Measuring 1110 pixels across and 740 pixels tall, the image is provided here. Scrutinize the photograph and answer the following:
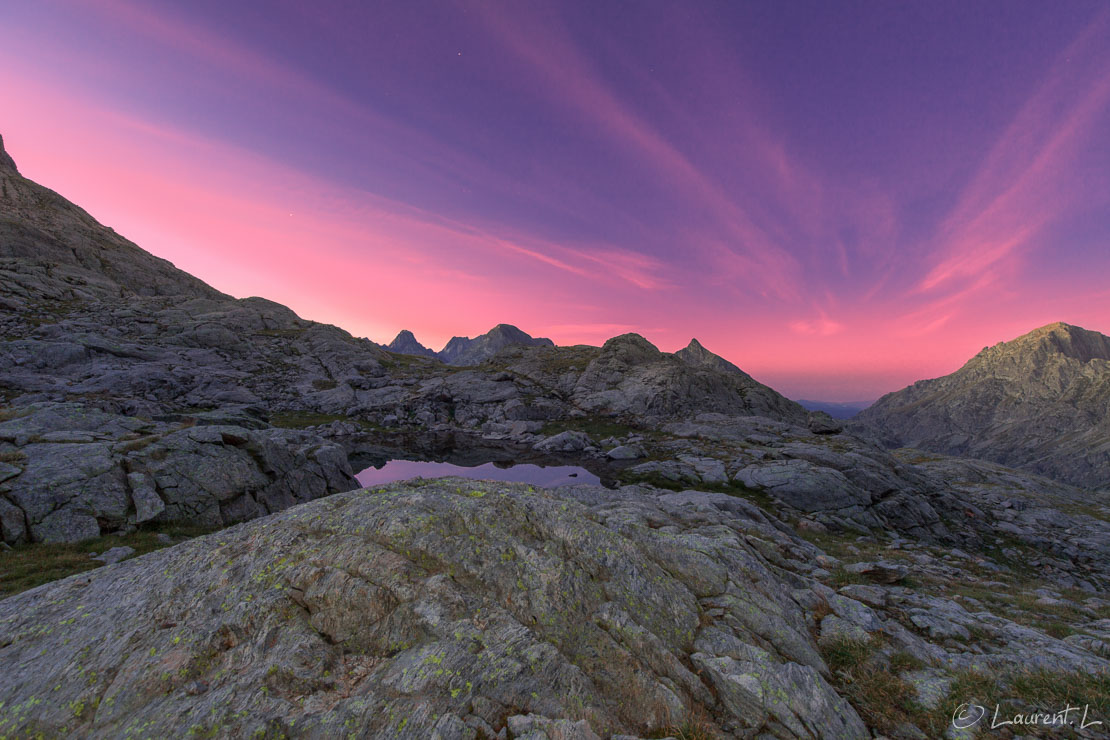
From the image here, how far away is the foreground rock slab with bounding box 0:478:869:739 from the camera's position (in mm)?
6305

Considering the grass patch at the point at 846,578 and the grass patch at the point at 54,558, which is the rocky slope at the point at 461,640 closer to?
the grass patch at the point at 846,578

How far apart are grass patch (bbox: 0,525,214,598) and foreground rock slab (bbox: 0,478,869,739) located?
6465 mm

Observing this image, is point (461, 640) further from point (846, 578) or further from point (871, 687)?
point (846, 578)

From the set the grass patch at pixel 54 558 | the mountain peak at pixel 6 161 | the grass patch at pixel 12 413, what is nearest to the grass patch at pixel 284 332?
the grass patch at pixel 12 413

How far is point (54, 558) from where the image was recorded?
14.5 metres

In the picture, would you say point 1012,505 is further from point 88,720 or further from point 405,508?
point 88,720

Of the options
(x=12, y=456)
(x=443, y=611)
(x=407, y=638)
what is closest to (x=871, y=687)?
(x=443, y=611)

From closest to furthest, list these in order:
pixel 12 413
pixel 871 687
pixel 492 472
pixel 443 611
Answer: pixel 443 611 → pixel 871 687 → pixel 12 413 → pixel 492 472

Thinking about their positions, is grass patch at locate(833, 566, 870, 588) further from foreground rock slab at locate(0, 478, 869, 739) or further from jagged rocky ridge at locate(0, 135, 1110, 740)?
foreground rock slab at locate(0, 478, 869, 739)

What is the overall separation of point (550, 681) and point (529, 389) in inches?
3252

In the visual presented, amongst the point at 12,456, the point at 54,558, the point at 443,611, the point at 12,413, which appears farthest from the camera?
the point at 12,413

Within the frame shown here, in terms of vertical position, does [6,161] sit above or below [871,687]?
above

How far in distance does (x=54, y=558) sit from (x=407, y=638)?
18.2m

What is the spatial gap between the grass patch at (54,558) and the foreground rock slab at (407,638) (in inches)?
255
